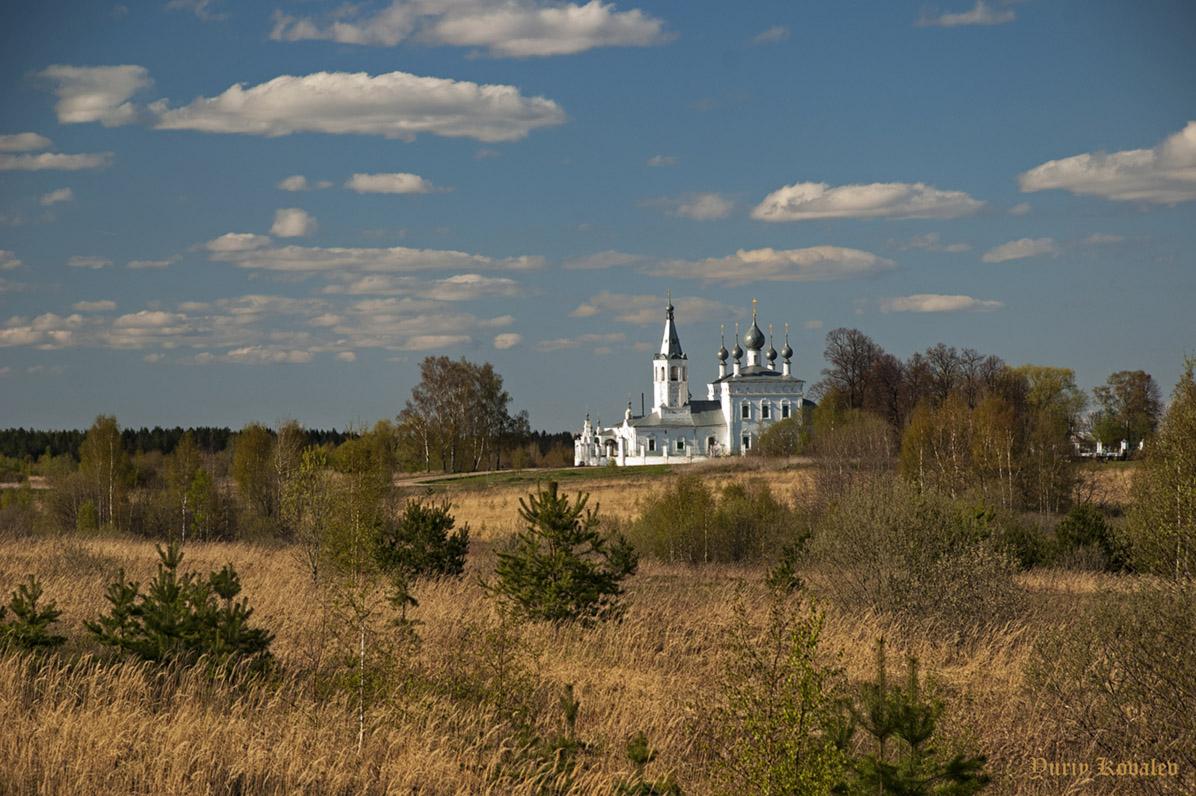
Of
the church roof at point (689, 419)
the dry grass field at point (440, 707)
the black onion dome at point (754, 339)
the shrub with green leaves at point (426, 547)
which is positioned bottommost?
the dry grass field at point (440, 707)

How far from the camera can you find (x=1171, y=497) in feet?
57.0

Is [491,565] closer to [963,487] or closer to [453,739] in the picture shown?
[453,739]

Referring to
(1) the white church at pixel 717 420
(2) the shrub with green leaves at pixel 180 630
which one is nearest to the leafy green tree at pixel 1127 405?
(1) the white church at pixel 717 420

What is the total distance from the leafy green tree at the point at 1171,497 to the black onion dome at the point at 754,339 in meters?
74.0

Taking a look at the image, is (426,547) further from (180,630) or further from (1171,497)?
(1171,497)

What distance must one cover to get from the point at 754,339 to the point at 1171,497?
79.9 m

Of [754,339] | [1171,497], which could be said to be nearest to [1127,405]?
[754,339]

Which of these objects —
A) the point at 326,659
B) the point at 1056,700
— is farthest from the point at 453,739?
the point at 1056,700

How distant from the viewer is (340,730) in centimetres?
720

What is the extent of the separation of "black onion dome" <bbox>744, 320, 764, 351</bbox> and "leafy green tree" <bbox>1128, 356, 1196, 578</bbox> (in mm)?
73994

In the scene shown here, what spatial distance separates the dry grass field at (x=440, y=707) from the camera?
6.10 meters

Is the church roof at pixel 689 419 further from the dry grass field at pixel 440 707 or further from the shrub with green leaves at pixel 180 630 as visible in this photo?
the shrub with green leaves at pixel 180 630

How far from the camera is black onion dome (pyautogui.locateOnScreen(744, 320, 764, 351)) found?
317ft

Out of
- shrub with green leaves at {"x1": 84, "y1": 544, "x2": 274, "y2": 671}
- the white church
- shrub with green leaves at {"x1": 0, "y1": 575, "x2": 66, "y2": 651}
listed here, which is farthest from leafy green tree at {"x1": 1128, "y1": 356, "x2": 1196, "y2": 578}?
the white church
